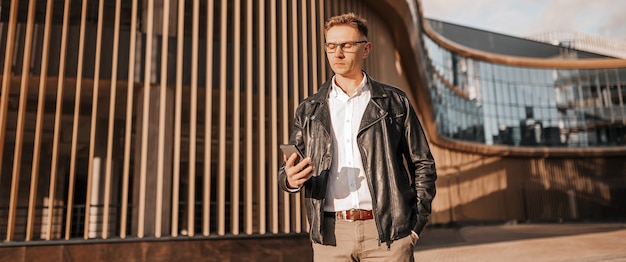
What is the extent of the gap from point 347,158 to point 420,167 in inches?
11.9

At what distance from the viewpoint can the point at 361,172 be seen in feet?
6.37

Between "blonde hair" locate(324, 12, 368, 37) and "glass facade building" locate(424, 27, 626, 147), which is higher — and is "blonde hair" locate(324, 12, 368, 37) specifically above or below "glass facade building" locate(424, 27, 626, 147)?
below

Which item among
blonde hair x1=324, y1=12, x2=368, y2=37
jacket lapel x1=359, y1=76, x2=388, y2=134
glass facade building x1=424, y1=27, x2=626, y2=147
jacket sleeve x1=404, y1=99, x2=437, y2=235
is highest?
glass facade building x1=424, y1=27, x2=626, y2=147

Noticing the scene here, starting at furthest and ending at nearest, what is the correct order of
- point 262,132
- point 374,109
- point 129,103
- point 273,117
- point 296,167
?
point 273,117
point 262,132
point 129,103
point 374,109
point 296,167

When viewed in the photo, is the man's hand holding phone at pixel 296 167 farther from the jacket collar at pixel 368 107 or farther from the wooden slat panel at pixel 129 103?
the wooden slat panel at pixel 129 103

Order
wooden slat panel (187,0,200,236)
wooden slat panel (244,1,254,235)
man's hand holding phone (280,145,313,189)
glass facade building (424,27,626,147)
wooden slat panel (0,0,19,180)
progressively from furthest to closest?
glass facade building (424,27,626,147), wooden slat panel (244,1,254,235), wooden slat panel (187,0,200,236), wooden slat panel (0,0,19,180), man's hand holding phone (280,145,313,189)

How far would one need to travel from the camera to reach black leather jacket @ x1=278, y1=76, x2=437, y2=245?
1.87 m

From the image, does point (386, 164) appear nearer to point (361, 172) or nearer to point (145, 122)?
point (361, 172)

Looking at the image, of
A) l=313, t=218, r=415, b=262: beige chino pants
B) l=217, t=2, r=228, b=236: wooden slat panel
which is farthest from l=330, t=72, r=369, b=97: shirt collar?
l=217, t=2, r=228, b=236: wooden slat panel

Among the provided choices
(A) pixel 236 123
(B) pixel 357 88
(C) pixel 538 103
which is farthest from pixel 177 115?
(C) pixel 538 103

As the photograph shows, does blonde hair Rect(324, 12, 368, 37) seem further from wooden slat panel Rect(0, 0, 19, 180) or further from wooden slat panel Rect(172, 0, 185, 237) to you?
wooden slat panel Rect(0, 0, 19, 180)

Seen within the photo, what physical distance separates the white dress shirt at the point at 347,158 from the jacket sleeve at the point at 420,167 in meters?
0.20

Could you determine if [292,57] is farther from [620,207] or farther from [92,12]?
[620,207]

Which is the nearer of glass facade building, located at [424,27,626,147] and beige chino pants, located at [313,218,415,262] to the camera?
beige chino pants, located at [313,218,415,262]
